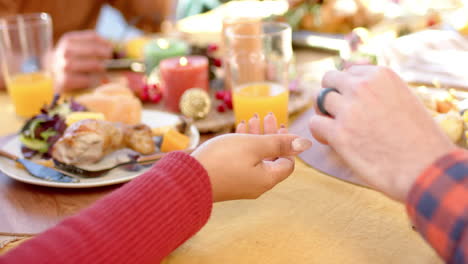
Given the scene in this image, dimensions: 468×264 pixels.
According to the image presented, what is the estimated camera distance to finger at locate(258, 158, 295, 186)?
0.80 m

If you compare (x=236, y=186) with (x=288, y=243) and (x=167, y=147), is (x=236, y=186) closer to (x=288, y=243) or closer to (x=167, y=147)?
(x=288, y=243)

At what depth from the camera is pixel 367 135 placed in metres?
0.64

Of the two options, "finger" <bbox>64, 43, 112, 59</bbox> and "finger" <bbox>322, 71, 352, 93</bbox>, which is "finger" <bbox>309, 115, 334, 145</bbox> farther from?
"finger" <bbox>64, 43, 112, 59</bbox>

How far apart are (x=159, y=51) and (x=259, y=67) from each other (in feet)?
1.49

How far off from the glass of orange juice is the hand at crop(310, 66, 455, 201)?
0.54 metres

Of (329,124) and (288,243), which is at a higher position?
(329,124)

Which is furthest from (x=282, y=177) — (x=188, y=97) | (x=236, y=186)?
(x=188, y=97)

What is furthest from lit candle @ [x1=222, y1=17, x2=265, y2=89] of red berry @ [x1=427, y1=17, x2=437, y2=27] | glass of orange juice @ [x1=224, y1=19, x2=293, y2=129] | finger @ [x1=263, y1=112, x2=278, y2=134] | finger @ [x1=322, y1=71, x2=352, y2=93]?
red berry @ [x1=427, y1=17, x2=437, y2=27]

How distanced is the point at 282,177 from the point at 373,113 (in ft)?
0.74

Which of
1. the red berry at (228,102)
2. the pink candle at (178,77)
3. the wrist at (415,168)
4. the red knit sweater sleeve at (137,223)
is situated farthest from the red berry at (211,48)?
the wrist at (415,168)

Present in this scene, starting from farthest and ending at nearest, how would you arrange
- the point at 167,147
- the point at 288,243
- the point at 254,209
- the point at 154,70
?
the point at 154,70, the point at 167,147, the point at 254,209, the point at 288,243

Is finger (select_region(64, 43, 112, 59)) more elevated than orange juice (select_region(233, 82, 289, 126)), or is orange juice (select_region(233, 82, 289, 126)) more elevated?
finger (select_region(64, 43, 112, 59))

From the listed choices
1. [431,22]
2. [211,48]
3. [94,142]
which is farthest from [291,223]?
[431,22]

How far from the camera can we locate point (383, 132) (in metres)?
0.63
